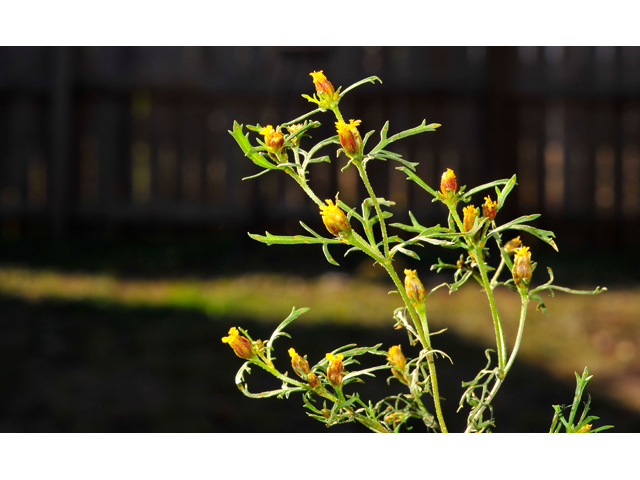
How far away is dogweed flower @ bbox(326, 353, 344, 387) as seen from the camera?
38 cm

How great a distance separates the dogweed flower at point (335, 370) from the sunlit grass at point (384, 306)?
1408mm

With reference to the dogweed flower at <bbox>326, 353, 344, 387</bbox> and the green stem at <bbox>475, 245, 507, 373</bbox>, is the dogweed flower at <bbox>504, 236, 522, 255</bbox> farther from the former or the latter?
the dogweed flower at <bbox>326, 353, 344, 387</bbox>

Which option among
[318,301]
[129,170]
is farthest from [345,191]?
[129,170]

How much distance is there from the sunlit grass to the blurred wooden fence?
0.59 meters

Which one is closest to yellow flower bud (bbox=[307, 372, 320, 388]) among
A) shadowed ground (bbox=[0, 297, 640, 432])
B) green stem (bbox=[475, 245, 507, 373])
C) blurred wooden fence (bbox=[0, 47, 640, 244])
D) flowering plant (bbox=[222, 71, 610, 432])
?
flowering plant (bbox=[222, 71, 610, 432])

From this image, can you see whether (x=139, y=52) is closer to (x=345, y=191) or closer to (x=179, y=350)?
(x=345, y=191)

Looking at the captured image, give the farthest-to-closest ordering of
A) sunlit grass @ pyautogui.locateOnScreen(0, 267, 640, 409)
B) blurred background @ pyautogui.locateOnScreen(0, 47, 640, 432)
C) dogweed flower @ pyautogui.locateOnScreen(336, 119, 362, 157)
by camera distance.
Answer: blurred background @ pyautogui.locateOnScreen(0, 47, 640, 432)
sunlit grass @ pyautogui.locateOnScreen(0, 267, 640, 409)
dogweed flower @ pyautogui.locateOnScreen(336, 119, 362, 157)

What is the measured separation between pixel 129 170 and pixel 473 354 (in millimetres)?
1923

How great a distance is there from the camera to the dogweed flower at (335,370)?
0.38 m

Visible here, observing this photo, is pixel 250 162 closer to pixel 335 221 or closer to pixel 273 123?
pixel 273 123

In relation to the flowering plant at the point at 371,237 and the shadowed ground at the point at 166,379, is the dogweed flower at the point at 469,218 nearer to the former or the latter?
the flowering plant at the point at 371,237

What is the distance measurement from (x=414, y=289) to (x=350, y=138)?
0.36ft

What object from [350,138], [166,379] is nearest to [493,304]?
[350,138]

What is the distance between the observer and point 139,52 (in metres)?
2.89
